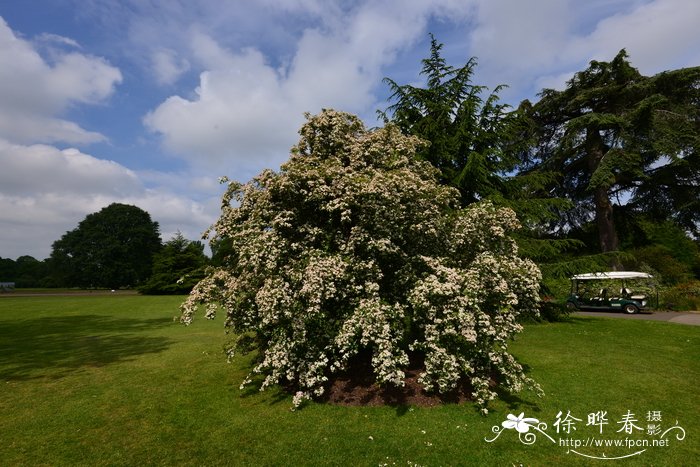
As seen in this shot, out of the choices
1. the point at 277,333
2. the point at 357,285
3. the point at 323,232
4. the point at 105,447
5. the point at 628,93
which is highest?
the point at 628,93

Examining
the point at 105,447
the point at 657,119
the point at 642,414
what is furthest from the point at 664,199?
the point at 105,447

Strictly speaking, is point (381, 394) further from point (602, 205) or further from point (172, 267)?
point (172, 267)

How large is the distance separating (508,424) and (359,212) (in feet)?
19.4

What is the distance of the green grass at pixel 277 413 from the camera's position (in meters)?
7.17

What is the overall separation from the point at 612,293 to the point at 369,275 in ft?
90.0

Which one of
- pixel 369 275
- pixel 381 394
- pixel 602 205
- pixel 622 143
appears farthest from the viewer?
pixel 602 205

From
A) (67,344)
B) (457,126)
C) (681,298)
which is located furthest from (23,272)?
(681,298)

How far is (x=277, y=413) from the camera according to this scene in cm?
909

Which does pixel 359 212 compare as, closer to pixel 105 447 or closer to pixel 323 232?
pixel 323 232

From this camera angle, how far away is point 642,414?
8570 millimetres

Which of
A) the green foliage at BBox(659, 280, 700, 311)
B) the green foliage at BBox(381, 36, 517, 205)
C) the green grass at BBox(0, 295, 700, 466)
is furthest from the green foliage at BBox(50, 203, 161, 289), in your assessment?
the green foliage at BBox(659, 280, 700, 311)

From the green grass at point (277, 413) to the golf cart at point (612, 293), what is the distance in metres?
11.6

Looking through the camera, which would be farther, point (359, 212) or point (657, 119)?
point (657, 119)

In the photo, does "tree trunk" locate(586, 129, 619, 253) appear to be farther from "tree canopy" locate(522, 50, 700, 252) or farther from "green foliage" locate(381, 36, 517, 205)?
"green foliage" locate(381, 36, 517, 205)
